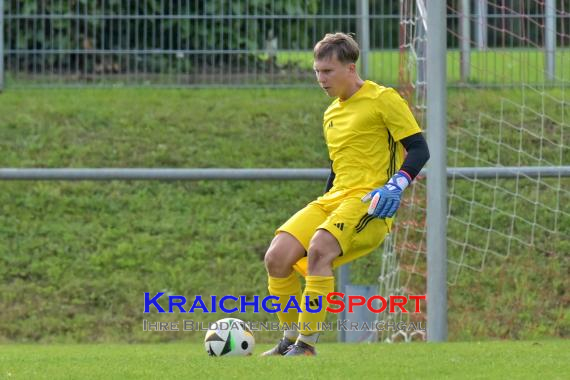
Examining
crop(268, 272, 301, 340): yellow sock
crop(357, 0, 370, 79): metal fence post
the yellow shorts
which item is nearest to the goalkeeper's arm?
the yellow shorts

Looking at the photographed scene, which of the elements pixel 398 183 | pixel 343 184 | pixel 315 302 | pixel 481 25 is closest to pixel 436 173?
pixel 343 184

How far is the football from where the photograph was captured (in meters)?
7.66

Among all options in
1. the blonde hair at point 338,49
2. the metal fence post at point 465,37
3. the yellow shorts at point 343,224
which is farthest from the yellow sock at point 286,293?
the metal fence post at point 465,37

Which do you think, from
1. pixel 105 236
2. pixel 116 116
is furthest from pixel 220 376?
pixel 116 116

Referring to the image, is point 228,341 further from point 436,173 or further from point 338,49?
point 436,173

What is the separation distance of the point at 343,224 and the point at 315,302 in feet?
1.48

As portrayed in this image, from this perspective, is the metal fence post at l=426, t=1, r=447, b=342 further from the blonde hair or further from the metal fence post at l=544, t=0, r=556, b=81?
the metal fence post at l=544, t=0, r=556, b=81

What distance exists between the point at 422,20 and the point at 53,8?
6028 millimetres

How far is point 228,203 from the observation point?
12.6 m

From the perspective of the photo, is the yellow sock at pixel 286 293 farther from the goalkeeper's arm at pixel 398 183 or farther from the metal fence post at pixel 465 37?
the metal fence post at pixel 465 37

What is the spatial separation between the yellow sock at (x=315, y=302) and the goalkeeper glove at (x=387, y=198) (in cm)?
47

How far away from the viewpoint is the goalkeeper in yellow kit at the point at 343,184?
757 cm

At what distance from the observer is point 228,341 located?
25.2 ft

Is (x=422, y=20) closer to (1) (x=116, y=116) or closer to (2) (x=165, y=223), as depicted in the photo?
(2) (x=165, y=223)
